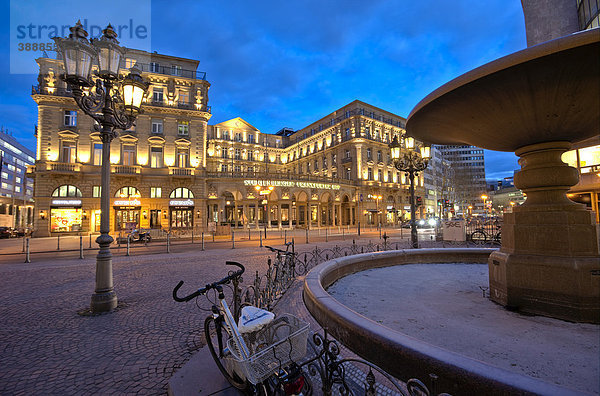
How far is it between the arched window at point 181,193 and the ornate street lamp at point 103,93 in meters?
27.3

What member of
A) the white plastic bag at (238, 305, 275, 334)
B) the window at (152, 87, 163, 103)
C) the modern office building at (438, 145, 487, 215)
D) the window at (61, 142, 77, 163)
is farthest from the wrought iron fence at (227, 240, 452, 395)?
the modern office building at (438, 145, 487, 215)

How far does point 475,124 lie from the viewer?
14.8 feet

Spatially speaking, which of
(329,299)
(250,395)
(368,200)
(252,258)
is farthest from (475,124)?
(368,200)

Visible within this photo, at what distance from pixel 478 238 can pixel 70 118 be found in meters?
40.8

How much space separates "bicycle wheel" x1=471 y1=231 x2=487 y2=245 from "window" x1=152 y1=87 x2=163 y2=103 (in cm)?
3562

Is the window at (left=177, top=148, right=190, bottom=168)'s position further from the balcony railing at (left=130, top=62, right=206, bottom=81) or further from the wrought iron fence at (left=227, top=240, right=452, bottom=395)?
the wrought iron fence at (left=227, top=240, right=452, bottom=395)

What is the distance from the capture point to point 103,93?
5961 mm

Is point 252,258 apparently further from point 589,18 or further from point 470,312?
point 589,18

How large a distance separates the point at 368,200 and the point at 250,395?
45.7m

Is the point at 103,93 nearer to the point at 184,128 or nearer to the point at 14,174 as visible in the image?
the point at 184,128

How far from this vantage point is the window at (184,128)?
33.1 m

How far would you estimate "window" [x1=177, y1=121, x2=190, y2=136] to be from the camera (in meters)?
33.1

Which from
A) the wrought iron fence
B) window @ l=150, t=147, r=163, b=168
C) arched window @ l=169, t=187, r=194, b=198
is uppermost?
window @ l=150, t=147, r=163, b=168

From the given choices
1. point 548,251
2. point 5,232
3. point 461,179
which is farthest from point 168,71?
point 461,179
